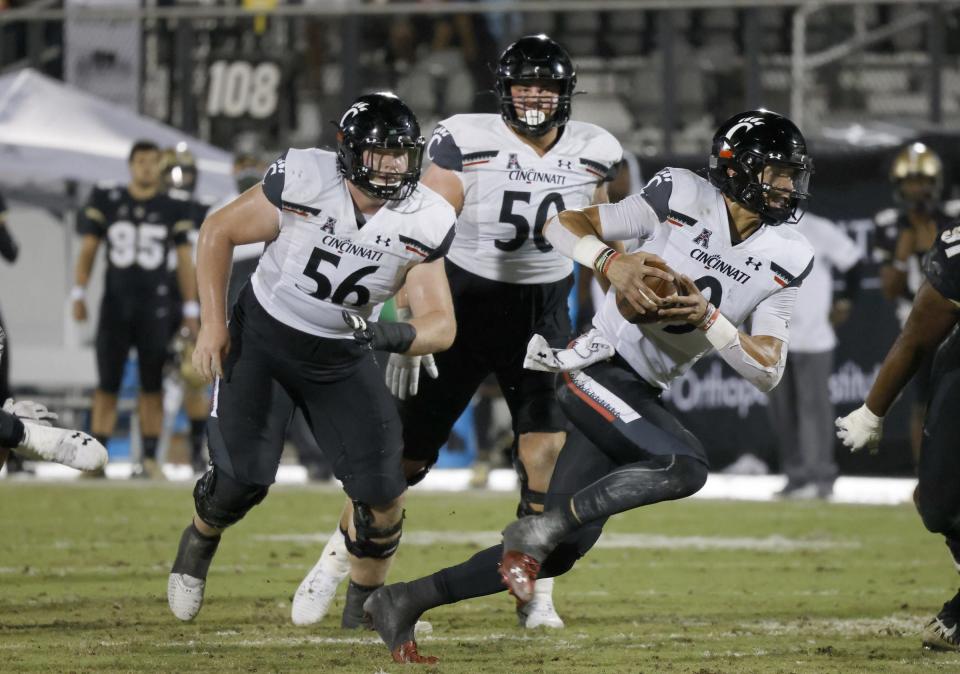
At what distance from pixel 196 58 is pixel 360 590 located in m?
7.20

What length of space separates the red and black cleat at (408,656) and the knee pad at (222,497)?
77cm

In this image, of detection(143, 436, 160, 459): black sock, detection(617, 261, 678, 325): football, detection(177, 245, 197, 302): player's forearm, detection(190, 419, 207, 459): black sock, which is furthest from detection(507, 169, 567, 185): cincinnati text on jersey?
detection(190, 419, 207, 459): black sock

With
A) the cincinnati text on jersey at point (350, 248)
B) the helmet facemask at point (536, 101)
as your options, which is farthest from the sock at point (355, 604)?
the helmet facemask at point (536, 101)

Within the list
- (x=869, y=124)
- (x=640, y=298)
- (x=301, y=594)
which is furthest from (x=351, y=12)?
(x=640, y=298)

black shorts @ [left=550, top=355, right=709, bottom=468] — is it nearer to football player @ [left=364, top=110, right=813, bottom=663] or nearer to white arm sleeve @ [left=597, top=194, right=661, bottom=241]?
football player @ [left=364, top=110, right=813, bottom=663]

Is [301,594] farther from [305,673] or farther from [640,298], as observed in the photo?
[640,298]

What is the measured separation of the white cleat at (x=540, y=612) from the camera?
5469 mm

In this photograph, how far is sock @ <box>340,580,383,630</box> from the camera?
534 centimetres

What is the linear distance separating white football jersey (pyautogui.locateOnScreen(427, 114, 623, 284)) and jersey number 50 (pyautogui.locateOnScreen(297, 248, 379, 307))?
0.83 m

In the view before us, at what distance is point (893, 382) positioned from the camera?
484 centimetres

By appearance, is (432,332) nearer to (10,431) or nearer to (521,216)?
(521,216)

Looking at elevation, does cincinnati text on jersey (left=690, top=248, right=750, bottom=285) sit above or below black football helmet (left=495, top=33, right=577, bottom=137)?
below

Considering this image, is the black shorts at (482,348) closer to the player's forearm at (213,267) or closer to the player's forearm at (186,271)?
the player's forearm at (213,267)

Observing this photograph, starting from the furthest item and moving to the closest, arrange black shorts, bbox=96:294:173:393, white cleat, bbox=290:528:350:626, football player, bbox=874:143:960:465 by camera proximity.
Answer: black shorts, bbox=96:294:173:393
football player, bbox=874:143:960:465
white cleat, bbox=290:528:350:626
